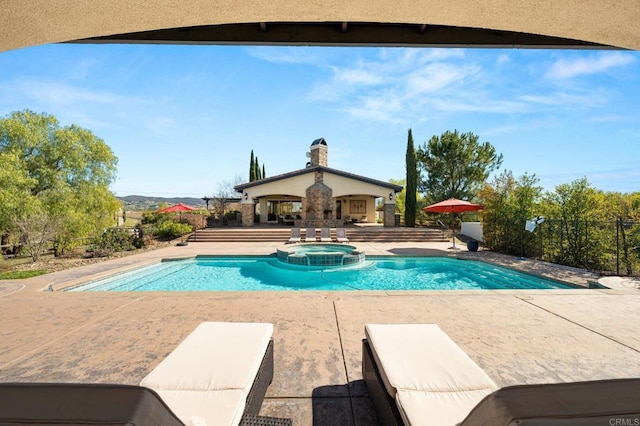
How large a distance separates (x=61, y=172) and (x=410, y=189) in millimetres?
24854

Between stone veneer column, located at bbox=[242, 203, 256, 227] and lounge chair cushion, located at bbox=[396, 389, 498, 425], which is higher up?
stone veneer column, located at bbox=[242, 203, 256, 227]

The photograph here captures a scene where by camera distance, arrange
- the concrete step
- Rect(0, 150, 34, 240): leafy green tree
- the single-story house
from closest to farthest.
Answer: Rect(0, 150, 34, 240): leafy green tree, the concrete step, the single-story house

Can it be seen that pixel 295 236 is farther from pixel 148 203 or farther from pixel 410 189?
pixel 148 203

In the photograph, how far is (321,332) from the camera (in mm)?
3900

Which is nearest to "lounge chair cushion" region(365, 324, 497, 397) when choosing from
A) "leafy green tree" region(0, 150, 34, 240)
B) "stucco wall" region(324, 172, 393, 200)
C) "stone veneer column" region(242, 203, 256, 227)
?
"leafy green tree" region(0, 150, 34, 240)

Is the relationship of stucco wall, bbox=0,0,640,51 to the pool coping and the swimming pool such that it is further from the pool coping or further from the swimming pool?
the swimming pool

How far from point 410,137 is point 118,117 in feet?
77.4

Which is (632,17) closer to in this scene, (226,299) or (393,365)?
(393,365)

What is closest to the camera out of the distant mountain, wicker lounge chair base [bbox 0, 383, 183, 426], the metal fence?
wicker lounge chair base [bbox 0, 383, 183, 426]

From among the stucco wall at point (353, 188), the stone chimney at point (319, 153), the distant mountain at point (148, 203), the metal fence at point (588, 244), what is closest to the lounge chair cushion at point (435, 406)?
the metal fence at point (588, 244)

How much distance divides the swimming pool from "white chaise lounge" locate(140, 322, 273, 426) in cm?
583

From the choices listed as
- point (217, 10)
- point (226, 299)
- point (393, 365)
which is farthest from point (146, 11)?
point (226, 299)

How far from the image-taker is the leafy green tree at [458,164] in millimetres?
26650

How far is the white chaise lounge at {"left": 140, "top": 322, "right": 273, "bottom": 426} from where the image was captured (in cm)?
171
